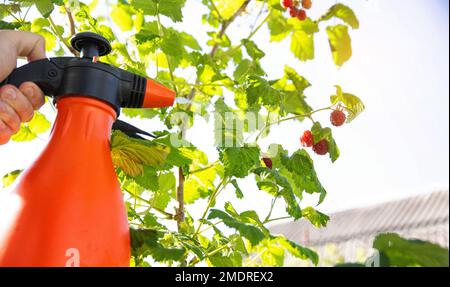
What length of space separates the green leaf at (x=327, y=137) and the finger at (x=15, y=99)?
1.55ft

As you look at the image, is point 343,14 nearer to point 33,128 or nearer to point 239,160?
point 239,160

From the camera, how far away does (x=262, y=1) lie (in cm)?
124

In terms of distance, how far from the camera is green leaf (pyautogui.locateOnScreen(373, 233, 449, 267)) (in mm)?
360

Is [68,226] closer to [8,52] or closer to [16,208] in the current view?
[16,208]

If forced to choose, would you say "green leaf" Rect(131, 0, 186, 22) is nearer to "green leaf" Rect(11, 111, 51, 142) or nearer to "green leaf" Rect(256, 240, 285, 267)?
"green leaf" Rect(11, 111, 51, 142)

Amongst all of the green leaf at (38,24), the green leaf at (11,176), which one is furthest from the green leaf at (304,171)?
the green leaf at (38,24)

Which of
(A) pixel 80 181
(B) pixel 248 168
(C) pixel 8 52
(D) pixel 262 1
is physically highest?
(D) pixel 262 1

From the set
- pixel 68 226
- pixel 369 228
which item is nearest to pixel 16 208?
pixel 68 226

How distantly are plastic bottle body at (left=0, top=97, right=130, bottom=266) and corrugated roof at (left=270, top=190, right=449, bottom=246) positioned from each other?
7644 millimetres

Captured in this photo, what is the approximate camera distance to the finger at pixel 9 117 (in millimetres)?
646

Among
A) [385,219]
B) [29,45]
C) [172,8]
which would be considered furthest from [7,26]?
[385,219]

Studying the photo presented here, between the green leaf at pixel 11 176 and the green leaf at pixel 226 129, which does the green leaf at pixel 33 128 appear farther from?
the green leaf at pixel 226 129

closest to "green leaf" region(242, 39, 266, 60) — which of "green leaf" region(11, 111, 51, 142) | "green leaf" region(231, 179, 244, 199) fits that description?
"green leaf" region(231, 179, 244, 199)
